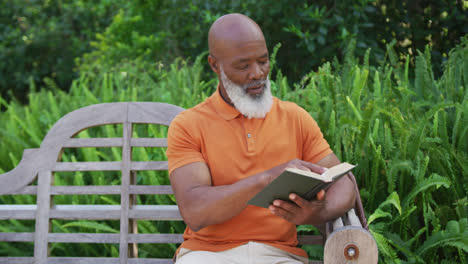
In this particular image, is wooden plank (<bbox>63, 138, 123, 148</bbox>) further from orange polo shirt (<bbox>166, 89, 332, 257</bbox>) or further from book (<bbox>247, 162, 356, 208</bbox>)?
book (<bbox>247, 162, 356, 208</bbox>)

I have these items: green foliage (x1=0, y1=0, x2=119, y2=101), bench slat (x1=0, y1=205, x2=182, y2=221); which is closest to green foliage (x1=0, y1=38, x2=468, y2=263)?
bench slat (x1=0, y1=205, x2=182, y2=221)

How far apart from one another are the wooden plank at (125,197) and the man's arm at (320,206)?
101 centimetres

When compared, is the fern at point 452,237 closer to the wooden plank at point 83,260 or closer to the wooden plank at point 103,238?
the wooden plank at point 103,238

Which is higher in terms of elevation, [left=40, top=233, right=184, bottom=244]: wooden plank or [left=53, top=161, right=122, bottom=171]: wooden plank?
[left=53, top=161, right=122, bottom=171]: wooden plank

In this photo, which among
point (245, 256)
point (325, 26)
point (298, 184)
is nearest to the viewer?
point (298, 184)

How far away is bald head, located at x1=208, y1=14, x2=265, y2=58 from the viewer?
7.42 feet

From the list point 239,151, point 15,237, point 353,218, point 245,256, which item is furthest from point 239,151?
point 15,237

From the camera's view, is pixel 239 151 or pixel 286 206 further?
pixel 239 151

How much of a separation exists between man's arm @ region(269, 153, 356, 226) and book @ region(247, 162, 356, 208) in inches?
1.0

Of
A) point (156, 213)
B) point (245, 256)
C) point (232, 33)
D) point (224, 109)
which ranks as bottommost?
point (245, 256)

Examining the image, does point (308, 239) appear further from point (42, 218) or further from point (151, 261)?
point (42, 218)

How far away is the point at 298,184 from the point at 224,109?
0.64 meters

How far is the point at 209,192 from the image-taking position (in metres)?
2.12

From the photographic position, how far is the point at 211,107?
2422 mm
